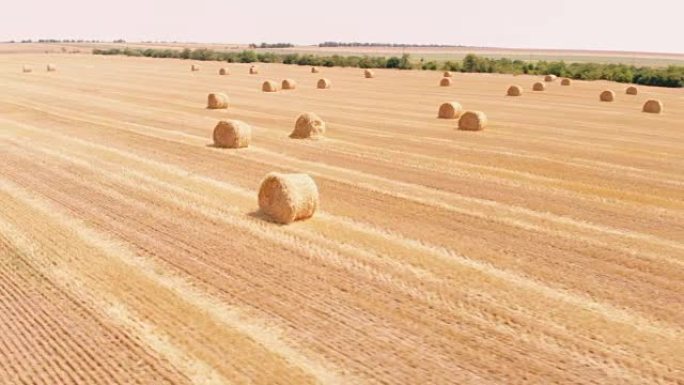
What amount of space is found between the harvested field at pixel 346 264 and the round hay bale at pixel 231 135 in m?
0.58

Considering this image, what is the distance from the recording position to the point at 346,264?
427 inches

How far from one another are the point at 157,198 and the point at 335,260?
584cm

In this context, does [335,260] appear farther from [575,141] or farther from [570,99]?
[570,99]

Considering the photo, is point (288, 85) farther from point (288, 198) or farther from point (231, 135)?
point (288, 198)

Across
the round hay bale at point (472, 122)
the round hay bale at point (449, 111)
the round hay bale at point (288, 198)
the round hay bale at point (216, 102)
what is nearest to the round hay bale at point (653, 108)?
the round hay bale at point (449, 111)

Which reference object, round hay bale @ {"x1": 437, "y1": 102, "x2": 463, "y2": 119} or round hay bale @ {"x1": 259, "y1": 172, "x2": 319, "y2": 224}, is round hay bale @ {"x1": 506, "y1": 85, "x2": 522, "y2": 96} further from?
round hay bale @ {"x1": 259, "y1": 172, "x2": 319, "y2": 224}

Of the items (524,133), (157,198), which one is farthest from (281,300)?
(524,133)

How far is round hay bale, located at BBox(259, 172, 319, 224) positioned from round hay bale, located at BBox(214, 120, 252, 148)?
793cm

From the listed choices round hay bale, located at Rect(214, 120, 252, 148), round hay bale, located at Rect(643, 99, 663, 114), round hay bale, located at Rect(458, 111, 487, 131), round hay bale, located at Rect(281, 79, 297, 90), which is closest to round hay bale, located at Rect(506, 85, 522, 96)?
round hay bale, located at Rect(643, 99, 663, 114)

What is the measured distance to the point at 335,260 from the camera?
11.0 metres

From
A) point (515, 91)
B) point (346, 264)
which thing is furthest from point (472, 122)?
point (515, 91)

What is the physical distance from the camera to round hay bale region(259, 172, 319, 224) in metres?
13.1

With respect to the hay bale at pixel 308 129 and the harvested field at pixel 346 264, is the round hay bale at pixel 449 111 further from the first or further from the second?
the hay bale at pixel 308 129

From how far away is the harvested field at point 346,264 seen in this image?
25.4ft
